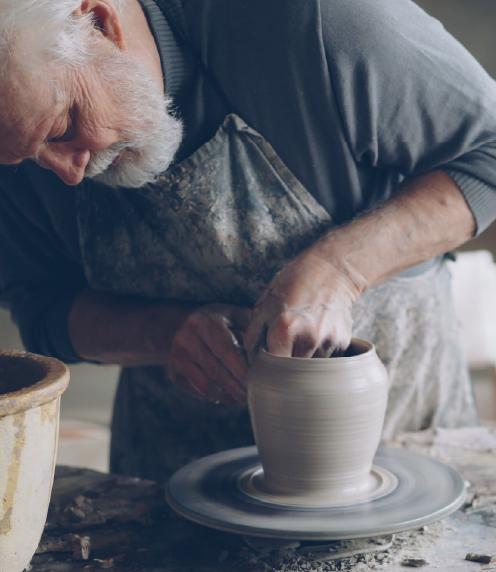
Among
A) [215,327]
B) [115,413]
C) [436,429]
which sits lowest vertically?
[115,413]

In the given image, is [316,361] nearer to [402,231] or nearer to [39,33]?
[402,231]

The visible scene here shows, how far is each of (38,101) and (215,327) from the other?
1.72ft

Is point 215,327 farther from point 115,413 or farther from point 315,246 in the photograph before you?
point 115,413

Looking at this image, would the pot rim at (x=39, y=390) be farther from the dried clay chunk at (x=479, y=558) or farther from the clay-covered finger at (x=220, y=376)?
the dried clay chunk at (x=479, y=558)

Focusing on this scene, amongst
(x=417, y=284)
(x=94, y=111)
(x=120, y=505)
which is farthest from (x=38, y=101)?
(x=417, y=284)

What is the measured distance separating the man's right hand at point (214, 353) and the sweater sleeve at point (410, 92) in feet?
1.29

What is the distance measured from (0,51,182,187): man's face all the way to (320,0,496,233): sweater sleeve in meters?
0.32

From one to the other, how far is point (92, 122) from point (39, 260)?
60 cm

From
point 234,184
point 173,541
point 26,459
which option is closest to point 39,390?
point 26,459

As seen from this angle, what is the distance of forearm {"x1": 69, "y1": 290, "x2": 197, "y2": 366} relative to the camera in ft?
5.93

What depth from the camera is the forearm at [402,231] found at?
1574mm

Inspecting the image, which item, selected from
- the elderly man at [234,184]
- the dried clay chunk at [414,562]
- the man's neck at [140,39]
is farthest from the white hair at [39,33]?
the dried clay chunk at [414,562]

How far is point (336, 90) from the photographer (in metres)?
1.57

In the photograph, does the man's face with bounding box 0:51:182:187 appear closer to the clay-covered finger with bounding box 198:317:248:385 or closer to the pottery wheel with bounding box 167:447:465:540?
the clay-covered finger with bounding box 198:317:248:385
